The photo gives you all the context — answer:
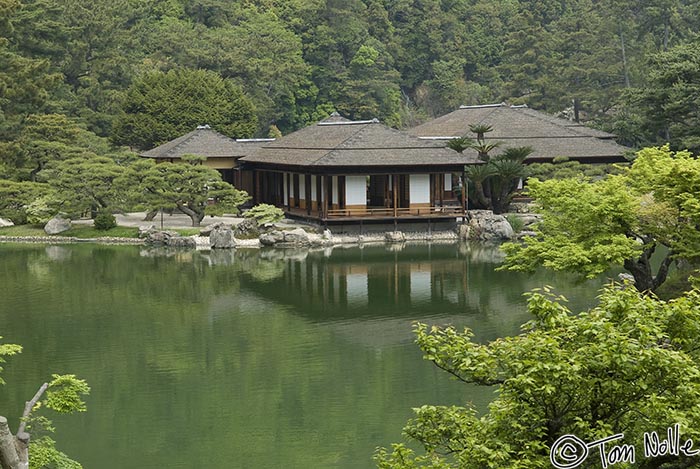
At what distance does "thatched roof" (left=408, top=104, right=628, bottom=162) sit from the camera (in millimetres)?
35219

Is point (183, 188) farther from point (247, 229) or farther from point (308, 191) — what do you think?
point (308, 191)

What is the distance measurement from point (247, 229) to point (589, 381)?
2461 centimetres

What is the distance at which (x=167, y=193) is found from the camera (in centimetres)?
3075

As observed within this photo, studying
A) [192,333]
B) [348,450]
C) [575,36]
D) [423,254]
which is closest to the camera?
[348,450]

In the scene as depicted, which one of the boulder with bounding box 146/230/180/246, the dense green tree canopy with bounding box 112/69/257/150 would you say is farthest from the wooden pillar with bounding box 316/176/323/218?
the dense green tree canopy with bounding box 112/69/257/150

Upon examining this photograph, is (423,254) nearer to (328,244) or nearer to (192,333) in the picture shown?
(328,244)

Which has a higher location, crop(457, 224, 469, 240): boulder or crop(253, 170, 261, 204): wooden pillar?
crop(253, 170, 261, 204): wooden pillar

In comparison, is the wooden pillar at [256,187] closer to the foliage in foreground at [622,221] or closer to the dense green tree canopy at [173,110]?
the dense green tree canopy at [173,110]

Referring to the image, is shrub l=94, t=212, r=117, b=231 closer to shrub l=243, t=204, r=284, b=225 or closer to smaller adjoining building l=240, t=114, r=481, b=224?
shrub l=243, t=204, r=284, b=225

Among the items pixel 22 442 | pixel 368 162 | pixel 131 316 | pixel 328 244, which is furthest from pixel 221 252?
pixel 22 442

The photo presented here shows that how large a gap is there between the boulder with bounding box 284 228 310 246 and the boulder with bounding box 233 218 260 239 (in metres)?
1.05

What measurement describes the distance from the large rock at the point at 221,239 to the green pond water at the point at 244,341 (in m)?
1.30

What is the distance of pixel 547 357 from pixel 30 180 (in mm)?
30181

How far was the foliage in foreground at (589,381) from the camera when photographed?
611 cm
